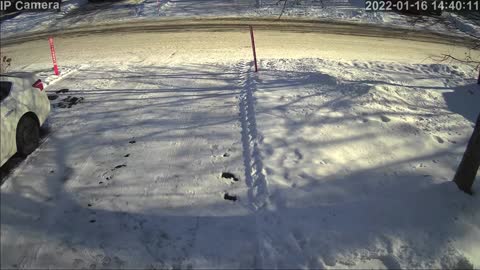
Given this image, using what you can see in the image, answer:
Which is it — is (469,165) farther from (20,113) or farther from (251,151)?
(20,113)

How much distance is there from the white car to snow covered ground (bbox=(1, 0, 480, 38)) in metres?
11.9

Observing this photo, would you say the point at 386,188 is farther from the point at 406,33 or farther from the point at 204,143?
the point at 406,33

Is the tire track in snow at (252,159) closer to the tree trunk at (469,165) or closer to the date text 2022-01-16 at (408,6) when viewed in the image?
the tree trunk at (469,165)

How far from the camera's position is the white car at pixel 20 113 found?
20.0 ft

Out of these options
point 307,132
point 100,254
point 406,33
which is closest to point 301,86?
point 307,132

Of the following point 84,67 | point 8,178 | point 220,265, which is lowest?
point 220,265

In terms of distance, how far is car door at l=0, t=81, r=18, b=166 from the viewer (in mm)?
5961

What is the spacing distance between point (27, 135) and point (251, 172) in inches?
158

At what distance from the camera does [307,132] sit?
7426 millimetres

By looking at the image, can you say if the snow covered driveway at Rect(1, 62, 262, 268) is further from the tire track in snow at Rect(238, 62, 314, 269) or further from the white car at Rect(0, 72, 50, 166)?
the white car at Rect(0, 72, 50, 166)

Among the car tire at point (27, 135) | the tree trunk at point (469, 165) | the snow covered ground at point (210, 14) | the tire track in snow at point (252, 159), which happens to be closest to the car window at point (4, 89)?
the car tire at point (27, 135)

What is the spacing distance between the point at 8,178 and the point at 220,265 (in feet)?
12.5

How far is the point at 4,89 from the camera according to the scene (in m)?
6.45

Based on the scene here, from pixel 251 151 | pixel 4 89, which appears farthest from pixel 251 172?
pixel 4 89
